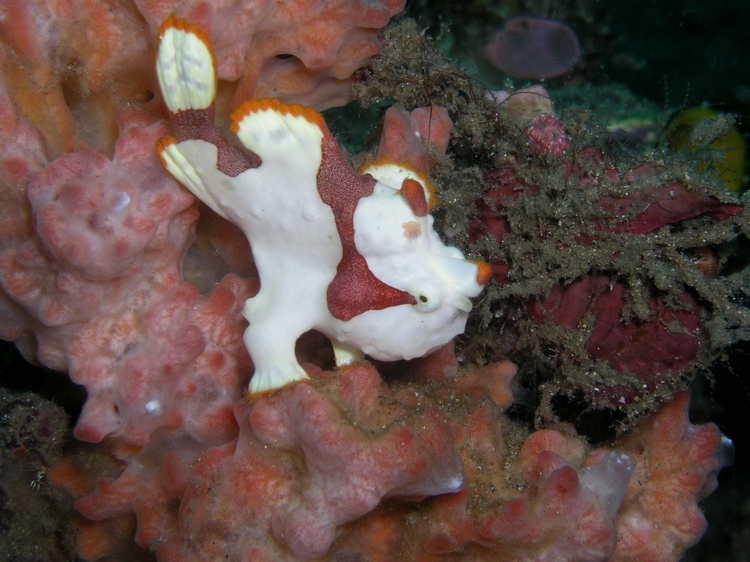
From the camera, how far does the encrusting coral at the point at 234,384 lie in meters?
2.29

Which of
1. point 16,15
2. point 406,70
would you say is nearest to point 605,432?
point 406,70

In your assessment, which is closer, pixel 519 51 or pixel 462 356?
pixel 462 356

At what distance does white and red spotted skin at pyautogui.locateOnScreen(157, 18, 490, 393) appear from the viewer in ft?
7.73

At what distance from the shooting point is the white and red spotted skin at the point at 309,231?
7.73 feet

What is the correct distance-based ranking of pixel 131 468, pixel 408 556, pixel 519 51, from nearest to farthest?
pixel 408 556, pixel 131 468, pixel 519 51

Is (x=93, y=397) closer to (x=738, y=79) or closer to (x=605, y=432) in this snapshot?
(x=605, y=432)

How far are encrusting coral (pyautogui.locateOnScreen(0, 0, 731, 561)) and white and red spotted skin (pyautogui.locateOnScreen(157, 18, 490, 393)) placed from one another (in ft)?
0.16

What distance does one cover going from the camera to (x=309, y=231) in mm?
2500

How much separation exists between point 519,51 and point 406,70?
82.3 inches

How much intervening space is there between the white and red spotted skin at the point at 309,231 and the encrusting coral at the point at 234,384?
0.16 feet

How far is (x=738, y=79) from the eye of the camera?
4938 mm

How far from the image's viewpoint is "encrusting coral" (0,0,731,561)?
90.0 inches

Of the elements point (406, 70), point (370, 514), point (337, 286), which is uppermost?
point (406, 70)

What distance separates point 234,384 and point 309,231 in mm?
1040
